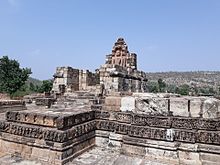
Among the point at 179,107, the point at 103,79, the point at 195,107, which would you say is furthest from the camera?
the point at 103,79

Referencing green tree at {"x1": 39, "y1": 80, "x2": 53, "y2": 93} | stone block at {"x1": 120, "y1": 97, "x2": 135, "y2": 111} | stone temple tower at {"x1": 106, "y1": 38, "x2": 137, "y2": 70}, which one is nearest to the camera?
stone block at {"x1": 120, "y1": 97, "x2": 135, "y2": 111}

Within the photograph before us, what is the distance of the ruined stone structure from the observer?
41.1ft

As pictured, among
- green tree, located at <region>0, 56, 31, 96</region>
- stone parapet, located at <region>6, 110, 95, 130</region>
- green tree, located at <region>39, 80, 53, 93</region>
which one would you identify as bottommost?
stone parapet, located at <region>6, 110, 95, 130</region>

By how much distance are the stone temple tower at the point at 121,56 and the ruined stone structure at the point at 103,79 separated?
0.31 ft

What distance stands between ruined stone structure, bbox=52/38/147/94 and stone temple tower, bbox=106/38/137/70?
96mm

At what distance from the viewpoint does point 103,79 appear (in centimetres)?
1345

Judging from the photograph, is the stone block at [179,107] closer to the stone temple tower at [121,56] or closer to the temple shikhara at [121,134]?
the temple shikhara at [121,134]

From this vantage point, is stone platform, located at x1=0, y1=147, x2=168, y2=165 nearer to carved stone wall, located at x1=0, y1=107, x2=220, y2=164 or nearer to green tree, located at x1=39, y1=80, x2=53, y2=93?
carved stone wall, located at x1=0, y1=107, x2=220, y2=164

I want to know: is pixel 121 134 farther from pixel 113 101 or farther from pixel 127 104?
pixel 113 101

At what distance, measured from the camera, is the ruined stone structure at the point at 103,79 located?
12.5 meters

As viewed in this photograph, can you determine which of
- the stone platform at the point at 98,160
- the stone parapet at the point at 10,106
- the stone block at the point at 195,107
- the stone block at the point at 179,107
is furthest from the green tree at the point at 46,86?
the stone block at the point at 195,107

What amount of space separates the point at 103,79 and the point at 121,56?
5921mm

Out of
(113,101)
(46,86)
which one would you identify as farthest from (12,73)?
(113,101)

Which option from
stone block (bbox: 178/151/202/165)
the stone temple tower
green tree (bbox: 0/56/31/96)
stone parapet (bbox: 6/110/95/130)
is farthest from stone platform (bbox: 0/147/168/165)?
green tree (bbox: 0/56/31/96)
